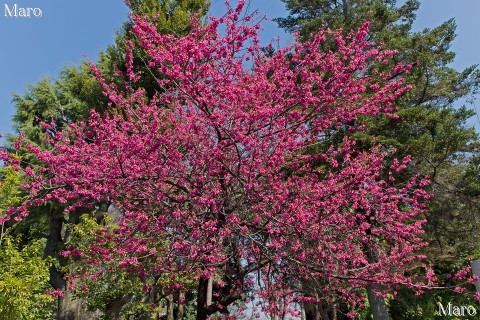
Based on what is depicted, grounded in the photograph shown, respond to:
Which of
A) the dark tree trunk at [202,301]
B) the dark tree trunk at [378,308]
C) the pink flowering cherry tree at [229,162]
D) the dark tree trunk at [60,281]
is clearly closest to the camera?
the pink flowering cherry tree at [229,162]

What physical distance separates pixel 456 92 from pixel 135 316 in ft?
45.0

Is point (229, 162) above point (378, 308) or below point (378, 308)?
above

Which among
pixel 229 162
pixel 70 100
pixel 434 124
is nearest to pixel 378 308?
pixel 434 124

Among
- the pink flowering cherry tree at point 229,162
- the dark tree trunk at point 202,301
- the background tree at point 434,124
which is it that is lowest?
the dark tree trunk at point 202,301

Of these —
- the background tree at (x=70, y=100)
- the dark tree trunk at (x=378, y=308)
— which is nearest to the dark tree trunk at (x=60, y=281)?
the background tree at (x=70, y=100)

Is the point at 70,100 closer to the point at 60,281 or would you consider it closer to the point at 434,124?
the point at 60,281

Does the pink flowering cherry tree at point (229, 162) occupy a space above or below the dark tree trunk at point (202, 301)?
above

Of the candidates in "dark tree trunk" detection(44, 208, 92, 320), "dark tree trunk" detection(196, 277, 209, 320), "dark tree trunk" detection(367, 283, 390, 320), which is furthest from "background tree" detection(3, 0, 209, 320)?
"dark tree trunk" detection(367, 283, 390, 320)

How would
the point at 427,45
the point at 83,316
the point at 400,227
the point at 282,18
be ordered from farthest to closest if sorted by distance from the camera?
the point at 282,18 → the point at 427,45 → the point at 83,316 → the point at 400,227

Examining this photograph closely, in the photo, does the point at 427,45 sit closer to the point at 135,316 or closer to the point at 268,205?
the point at 268,205

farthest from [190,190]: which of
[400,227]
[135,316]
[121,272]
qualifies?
[135,316]

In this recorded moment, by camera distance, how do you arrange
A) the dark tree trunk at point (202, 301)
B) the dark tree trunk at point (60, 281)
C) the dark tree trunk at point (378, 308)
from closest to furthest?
the dark tree trunk at point (202, 301), the dark tree trunk at point (378, 308), the dark tree trunk at point (60, 281)

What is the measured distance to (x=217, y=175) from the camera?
609 centimetres

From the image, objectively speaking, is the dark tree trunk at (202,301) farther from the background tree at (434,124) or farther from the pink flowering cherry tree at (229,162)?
the background tree at (434,124)
